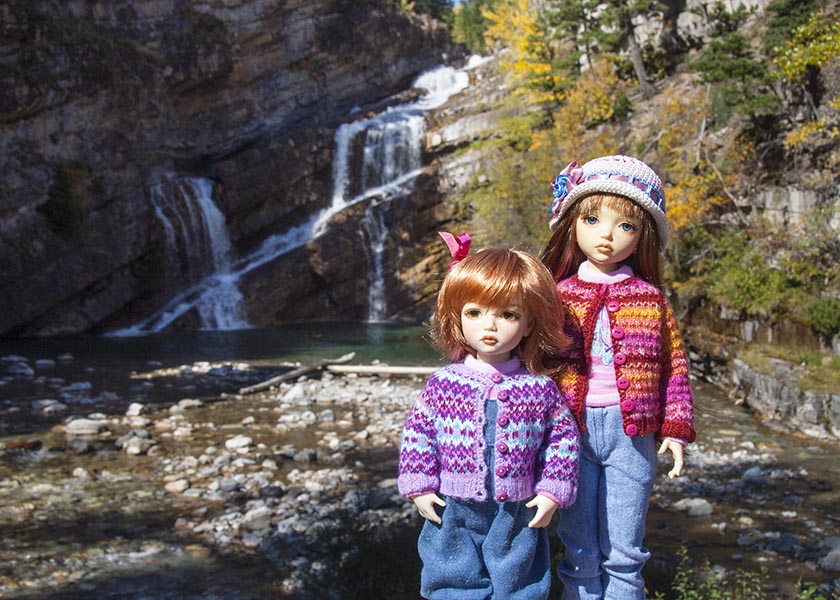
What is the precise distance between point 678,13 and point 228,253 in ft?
59.8

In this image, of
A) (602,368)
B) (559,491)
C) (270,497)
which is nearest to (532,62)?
(270,497)

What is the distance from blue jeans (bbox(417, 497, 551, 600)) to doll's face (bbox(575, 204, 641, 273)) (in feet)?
3.57

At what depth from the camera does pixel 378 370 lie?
49.2ft

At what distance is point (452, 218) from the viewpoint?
28.2 metres

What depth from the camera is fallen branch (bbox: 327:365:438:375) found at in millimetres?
14969

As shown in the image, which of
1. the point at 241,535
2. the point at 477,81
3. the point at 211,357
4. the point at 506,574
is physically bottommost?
the point at 211,357

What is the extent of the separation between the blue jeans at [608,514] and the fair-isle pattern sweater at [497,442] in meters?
0.20

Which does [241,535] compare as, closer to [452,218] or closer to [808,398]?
[808,398]

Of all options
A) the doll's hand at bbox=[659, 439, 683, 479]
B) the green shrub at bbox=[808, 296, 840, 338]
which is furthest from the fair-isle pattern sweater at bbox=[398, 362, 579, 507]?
the green shrub at bbox=[808, 296, 840, 338]

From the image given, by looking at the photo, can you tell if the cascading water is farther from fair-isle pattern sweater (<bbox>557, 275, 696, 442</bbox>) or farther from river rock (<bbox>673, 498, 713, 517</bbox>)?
fair-isle pattern sweater (<bbox>557, 275, 696, 442</bbox>)

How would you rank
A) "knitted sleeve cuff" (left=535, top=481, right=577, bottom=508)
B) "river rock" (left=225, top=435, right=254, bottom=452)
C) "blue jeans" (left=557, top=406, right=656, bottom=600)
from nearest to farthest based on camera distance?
"knitted sleeve cuff" (left=535, top=481, right=577, bottom=508) < "blue jeans" (left=557, top=406, right=656, bottom=600) < "river rock" (left=225, top=435, right=254, bottom=452)

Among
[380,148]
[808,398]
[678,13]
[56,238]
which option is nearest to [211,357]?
[56,238]

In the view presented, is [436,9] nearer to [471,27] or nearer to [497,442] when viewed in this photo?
[471,27]

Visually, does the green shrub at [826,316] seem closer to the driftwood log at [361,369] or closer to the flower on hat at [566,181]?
the driftwood log at [361,369]
